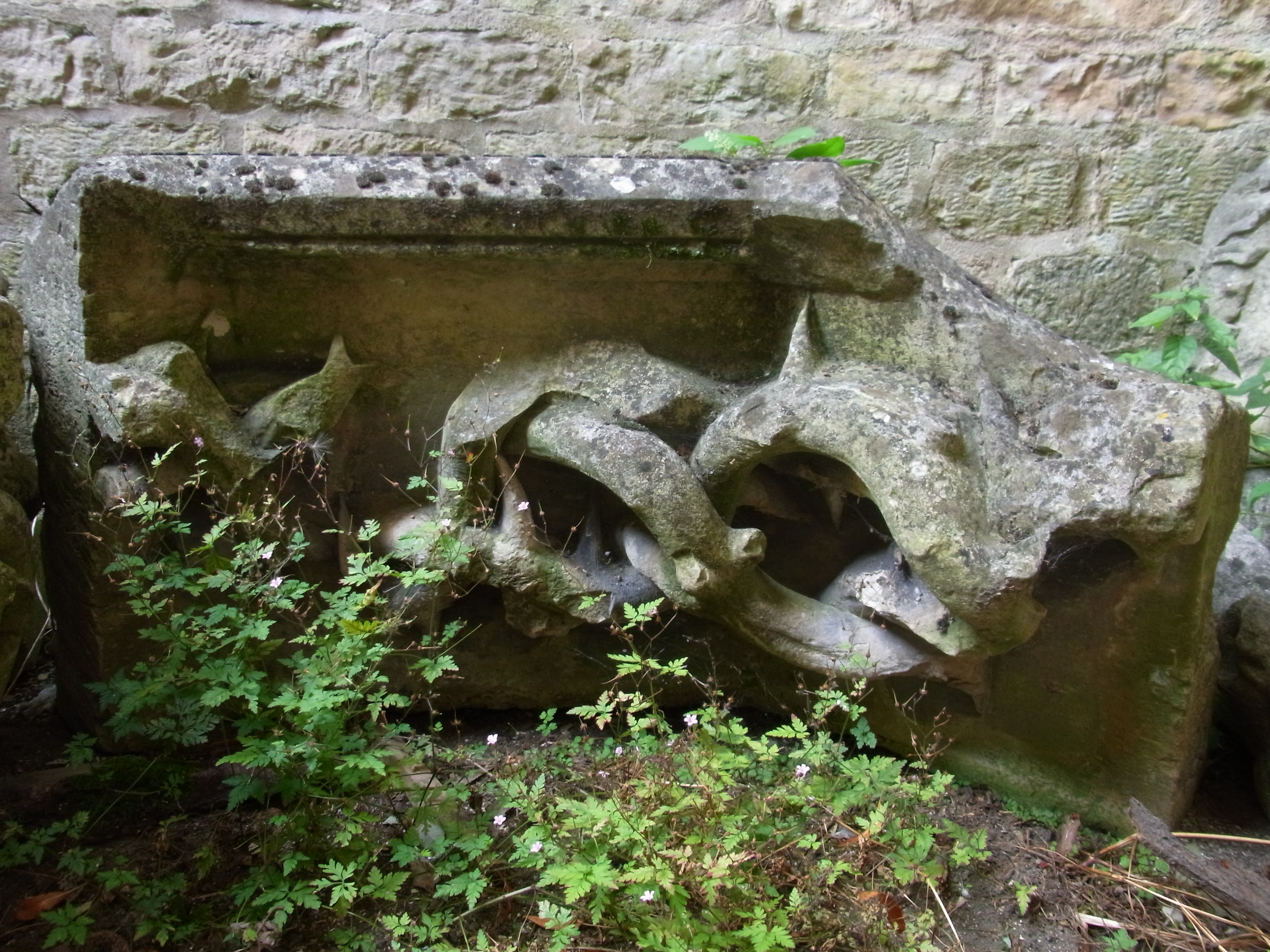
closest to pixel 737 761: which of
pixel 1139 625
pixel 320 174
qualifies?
pixel 1139 625

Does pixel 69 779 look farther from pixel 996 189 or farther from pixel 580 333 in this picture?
pixel 996 189

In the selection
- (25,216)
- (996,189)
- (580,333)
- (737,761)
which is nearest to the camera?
(737,761)

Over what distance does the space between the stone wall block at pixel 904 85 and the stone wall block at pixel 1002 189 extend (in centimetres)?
11

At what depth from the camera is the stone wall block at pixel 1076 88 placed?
7.50 feet

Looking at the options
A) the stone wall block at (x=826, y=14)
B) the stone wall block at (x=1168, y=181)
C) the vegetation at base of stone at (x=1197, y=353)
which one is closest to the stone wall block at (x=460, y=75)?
the stone wall block at (x=826, y=14)

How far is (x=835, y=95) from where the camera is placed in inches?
90.2

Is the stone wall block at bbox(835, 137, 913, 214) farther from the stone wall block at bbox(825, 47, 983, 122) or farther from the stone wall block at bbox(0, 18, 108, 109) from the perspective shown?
the stone wall block at bbox(0, 18, 108, 109)

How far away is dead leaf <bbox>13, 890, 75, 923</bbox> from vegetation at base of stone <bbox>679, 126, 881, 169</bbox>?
150 cm

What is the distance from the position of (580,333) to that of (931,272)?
22.3 inches

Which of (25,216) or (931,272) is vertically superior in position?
(931,272)

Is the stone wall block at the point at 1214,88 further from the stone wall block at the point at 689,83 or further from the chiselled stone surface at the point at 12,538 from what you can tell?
the chiselled stone surface at the point at 12,538

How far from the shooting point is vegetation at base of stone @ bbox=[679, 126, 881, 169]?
1722mm

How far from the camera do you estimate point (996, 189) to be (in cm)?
232

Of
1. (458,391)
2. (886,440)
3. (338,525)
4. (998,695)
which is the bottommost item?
(998,695)
